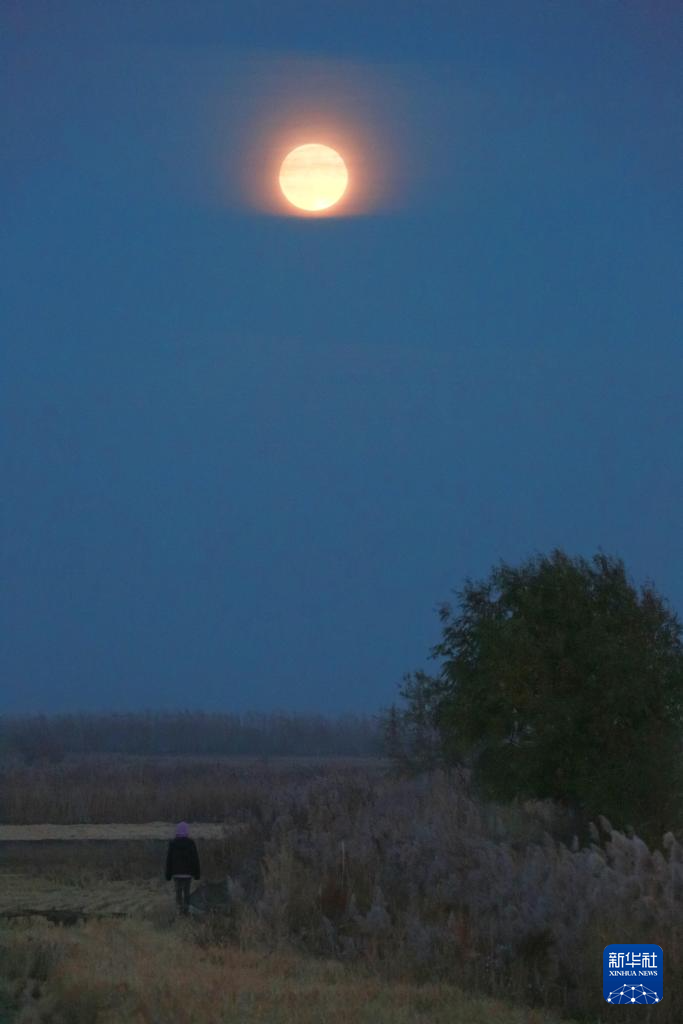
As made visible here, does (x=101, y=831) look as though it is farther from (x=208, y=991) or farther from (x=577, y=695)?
(x=208, y=991)

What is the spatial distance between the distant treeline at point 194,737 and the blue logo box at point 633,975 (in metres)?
87.4

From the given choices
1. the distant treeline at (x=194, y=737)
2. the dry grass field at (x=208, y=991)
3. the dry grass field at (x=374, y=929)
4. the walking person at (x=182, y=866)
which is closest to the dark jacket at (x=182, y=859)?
the walking person at (x=182, y=866)

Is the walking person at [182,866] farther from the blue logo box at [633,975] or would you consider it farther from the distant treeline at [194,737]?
the distant treeline at [194,737]

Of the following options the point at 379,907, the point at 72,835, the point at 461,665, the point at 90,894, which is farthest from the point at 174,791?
the point at 379,907

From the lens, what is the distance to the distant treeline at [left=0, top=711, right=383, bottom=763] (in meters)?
105

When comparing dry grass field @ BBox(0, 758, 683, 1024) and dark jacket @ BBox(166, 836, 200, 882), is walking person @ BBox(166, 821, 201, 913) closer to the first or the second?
dark jacket @ BBox(166, 836, 200, 882)

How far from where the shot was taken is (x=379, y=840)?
53.7 feet

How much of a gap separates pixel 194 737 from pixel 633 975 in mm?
101858

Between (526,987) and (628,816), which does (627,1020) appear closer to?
(526,987)

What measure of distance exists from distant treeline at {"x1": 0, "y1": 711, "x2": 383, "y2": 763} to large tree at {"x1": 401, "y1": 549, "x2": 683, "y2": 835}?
78.5m

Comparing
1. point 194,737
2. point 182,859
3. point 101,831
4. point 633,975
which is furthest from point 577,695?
point 194,737

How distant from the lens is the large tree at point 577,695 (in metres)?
19.3

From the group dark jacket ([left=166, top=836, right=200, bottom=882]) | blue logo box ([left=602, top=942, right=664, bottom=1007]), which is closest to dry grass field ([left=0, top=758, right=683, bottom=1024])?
blue logo box ([left=602, top=942, right=664, bottom=1007])

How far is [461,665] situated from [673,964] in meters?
10.5
